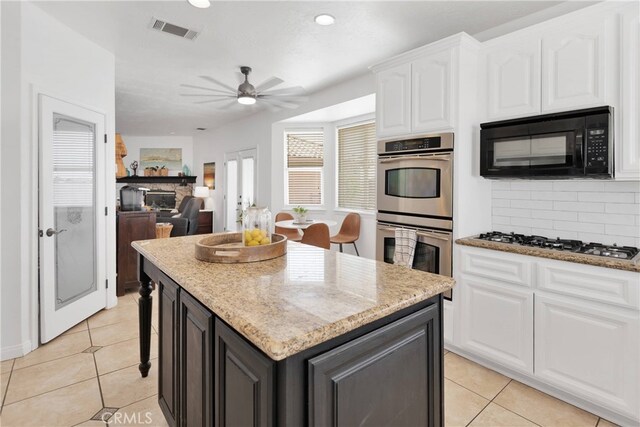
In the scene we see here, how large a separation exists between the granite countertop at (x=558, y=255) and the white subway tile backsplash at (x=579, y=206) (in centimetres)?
59

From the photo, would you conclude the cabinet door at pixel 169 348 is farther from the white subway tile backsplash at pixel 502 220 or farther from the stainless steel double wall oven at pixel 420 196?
the white subway tile backsplash at pixel 502 220

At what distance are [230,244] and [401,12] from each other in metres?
2.26

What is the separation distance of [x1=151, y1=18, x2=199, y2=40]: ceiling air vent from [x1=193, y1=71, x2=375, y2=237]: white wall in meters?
1.94

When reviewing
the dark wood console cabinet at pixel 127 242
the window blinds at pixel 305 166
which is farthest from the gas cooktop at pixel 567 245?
the dark wood console cabinet at pixel 127 242

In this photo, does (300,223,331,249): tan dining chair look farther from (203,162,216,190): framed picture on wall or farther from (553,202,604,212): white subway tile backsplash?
(203,162,216,190): framed picture on wall

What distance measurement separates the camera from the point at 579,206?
2.48m

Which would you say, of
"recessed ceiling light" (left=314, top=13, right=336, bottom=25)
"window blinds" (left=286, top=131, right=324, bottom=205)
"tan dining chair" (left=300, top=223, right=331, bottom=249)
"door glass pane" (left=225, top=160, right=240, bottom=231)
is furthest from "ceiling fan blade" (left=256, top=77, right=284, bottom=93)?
"door glass pane" (left=225, top=160, right=240, bottom=231)

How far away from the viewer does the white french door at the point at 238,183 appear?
21.8ft

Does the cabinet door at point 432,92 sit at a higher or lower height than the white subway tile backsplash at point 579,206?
higher

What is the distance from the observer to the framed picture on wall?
8204 millimetres

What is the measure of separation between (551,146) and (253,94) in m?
2.83

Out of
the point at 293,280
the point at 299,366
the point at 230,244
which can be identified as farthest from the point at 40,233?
the point at 299,366

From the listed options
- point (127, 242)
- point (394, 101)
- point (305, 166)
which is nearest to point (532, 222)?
point (394, 101)

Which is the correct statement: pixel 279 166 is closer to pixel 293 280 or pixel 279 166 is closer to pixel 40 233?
pixel 40 233
